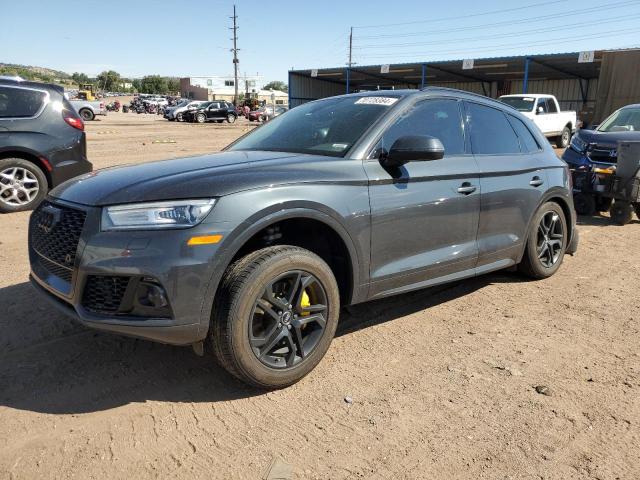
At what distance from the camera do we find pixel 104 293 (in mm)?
2627

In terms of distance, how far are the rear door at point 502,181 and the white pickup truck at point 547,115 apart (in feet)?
49.4

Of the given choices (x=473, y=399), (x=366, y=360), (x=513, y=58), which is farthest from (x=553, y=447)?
(x=513, y=58)

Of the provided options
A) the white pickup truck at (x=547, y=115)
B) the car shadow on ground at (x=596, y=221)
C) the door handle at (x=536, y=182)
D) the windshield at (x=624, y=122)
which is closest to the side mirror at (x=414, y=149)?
the door handle at (x=536, y=182)

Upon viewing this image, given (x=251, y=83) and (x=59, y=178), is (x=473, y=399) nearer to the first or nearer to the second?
(x=59, y=178)

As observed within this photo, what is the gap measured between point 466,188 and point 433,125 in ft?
1.69

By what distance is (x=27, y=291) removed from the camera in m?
4.32

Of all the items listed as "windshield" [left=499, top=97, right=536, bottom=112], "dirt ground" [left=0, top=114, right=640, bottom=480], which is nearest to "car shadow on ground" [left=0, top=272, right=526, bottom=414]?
"dirt ground" [left=0, top=114, right=640, bottom=480]

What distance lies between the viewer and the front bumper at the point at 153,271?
2.52 m

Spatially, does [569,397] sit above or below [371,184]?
below

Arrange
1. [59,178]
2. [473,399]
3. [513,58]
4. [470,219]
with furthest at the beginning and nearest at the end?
[513,58], [59,178], [470,219], [473,399]

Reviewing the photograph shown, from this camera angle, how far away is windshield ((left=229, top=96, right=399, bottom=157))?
3.50 metres

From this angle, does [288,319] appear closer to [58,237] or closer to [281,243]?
[281,243]

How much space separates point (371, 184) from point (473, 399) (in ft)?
4.51

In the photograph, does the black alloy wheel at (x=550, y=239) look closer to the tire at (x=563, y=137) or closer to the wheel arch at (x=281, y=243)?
the wheel arch at (x=281, y=243)
